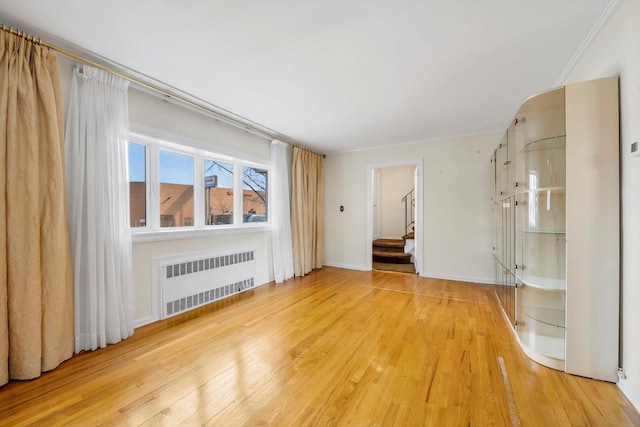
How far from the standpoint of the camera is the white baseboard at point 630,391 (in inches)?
59.6

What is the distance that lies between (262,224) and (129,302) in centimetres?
214

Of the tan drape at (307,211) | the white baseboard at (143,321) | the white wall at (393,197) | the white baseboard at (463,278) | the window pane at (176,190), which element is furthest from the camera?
the white wall at (393,197)

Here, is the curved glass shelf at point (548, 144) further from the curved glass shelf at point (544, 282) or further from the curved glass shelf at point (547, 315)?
the curved glass shelf at point (547, 315)

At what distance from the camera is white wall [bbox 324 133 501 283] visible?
4.21 m

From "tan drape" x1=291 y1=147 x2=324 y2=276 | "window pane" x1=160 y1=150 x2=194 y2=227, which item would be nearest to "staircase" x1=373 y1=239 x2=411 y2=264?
"tan drape" x1=291 y1=147 x2=324 y2=276

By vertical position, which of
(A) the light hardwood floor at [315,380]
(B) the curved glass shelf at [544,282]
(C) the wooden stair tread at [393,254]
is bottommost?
(A) the light hardwood floor at [315,380]

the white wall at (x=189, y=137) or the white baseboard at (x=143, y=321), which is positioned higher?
the white wall at (x=189, y=137)

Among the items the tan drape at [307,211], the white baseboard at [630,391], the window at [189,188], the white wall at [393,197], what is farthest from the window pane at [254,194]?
the white wall at [393,197]

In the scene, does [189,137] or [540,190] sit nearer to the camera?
[540,190]

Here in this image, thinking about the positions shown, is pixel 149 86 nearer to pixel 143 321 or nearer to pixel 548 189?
pixel 143 321

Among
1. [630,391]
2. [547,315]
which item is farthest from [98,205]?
[630,391]

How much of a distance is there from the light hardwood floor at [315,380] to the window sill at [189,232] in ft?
3.00

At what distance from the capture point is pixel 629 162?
1.62m

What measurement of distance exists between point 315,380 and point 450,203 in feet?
12.4
